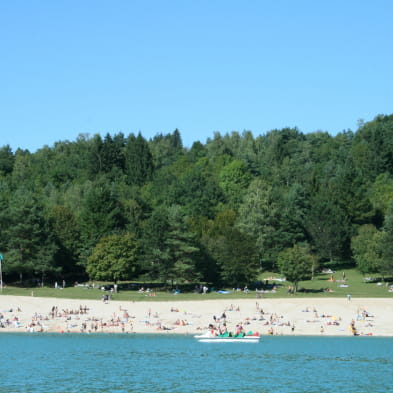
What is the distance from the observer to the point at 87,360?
58250 mm

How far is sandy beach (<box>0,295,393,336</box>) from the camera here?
74.6 m

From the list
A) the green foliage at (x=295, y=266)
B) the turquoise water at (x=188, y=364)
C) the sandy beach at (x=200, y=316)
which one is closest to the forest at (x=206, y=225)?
the green foliage at (x=295, y=266)

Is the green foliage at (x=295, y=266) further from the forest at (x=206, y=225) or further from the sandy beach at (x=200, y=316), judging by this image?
the sandy beach at (x=200, y=316)

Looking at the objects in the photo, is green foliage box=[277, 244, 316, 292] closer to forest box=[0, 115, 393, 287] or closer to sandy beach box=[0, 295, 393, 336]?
forest box=[0, 115, 393, 287]

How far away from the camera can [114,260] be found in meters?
97.9

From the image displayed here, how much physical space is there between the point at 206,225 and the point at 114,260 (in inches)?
897

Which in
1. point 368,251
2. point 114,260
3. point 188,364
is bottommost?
point 188,364

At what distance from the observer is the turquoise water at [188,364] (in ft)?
159

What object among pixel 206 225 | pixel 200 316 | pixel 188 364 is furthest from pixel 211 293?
pixel 188 364

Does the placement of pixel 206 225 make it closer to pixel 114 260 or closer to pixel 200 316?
pixel 114 260

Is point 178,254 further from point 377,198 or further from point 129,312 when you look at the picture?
point 377,198

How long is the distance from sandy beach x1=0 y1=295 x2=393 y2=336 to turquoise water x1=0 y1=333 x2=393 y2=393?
3.43m

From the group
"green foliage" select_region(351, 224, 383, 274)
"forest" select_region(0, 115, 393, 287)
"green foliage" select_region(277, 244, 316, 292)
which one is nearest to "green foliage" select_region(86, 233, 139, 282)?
"forest" select_region(0, 115, 393, 287)

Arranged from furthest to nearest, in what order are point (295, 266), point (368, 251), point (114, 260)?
1. point (368, 251)
2. point (114, 260)
3. point (295, 266)
